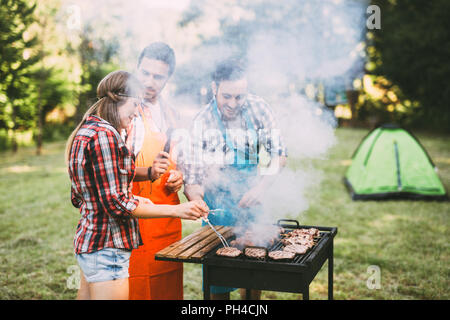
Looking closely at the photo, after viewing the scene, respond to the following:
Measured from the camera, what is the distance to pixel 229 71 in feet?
9.07

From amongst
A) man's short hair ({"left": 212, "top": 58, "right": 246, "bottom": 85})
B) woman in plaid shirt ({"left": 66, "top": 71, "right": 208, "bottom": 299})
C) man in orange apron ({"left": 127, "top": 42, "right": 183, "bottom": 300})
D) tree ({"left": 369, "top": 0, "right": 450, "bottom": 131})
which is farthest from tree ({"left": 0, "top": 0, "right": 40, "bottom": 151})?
tree ({"left": 369, "top": 0, "right": 450, "bottom": 131})

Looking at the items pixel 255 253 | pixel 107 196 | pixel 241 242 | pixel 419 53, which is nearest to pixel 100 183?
pixel 107 196

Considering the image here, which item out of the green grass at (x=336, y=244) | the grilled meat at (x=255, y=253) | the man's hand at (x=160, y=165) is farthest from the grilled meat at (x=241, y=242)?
the green grass at (x=336, y=244)

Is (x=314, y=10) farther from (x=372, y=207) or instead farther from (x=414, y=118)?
(x=414, y=118)

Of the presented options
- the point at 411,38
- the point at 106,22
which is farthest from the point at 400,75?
the point at 106,22

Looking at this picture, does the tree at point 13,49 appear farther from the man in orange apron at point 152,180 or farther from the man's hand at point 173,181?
the man's hand at point 173,181

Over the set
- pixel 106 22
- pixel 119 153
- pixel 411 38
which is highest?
pixel 411 38

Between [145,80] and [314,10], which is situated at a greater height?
[314,10]

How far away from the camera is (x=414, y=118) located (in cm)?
1834

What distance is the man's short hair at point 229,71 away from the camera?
9.01ft

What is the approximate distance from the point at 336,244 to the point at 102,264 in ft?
12.2

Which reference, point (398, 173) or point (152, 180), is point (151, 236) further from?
point (398, 173)

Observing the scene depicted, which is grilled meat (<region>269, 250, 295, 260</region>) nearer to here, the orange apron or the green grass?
the orange apron

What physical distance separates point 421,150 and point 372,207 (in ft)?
4.71
